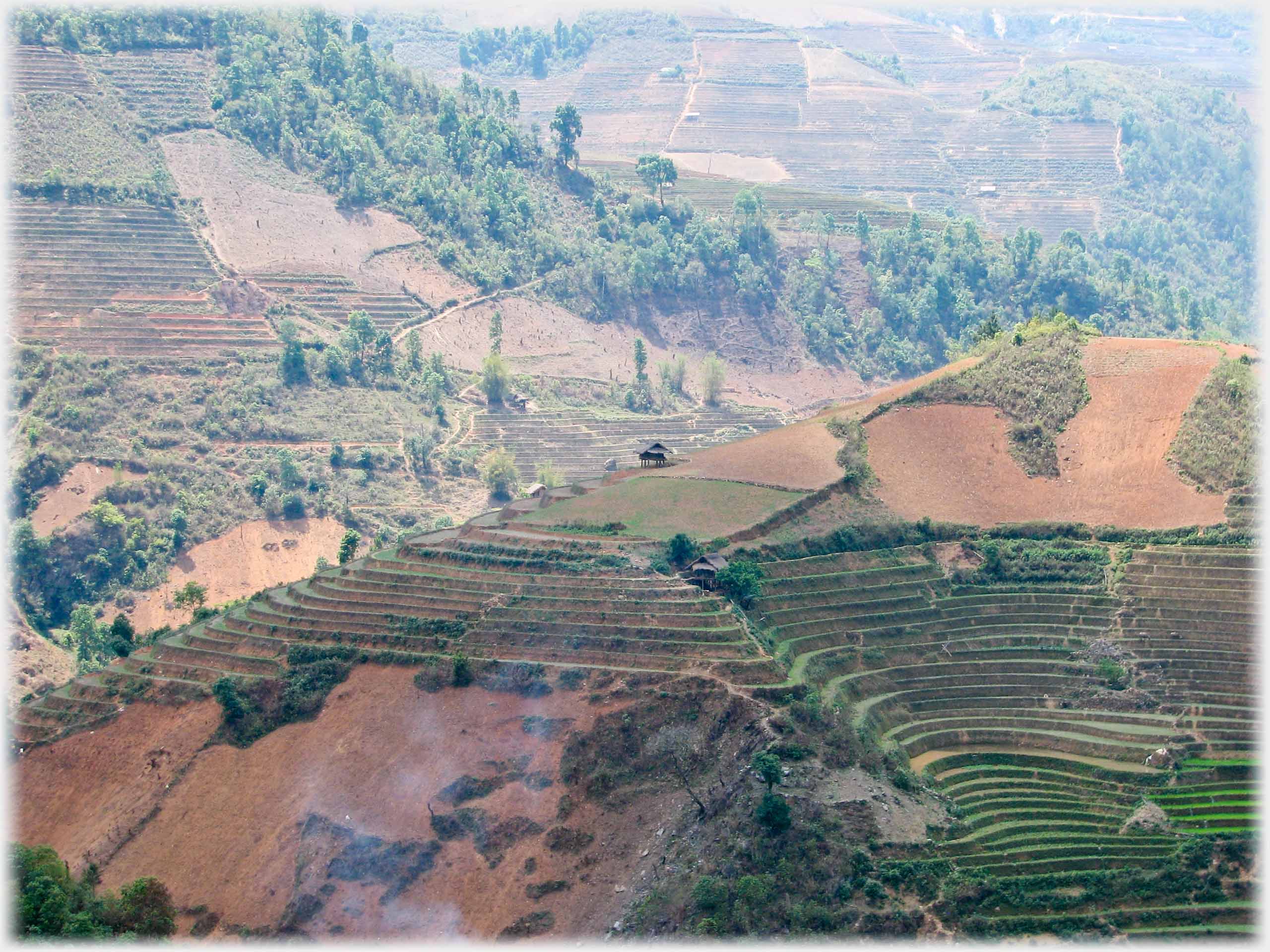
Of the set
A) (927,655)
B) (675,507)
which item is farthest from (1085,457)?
(675,507)

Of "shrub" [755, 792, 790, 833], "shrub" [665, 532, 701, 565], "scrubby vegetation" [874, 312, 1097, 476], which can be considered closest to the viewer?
"shrub" [755, 792, 790, 833]

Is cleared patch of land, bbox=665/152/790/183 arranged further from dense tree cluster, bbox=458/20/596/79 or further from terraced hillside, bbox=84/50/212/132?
terraced hillside, bbox=84/50/212/132

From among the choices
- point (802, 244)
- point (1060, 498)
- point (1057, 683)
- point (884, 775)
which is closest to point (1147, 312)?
point (802, 244)

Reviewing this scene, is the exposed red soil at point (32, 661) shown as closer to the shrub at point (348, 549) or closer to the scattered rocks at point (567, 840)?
the shrub at point (348, 549)

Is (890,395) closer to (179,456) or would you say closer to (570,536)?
(570,536)

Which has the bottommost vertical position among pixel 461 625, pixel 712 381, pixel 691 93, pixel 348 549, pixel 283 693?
pixel 712 381

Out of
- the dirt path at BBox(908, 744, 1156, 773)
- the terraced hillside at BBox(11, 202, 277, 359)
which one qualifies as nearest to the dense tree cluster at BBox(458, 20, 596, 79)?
the terraced hillside at BBox(11, 202, 277, 359)
